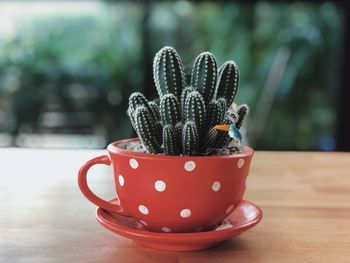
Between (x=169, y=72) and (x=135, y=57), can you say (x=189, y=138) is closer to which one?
(x=169, y=72)

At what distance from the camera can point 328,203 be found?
2.24 feet

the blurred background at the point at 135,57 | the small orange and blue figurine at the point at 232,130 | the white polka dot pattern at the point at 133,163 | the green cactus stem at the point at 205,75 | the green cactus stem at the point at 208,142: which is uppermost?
the green cactus stem at the point at 205,75

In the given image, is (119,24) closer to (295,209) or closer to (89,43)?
(89,43)

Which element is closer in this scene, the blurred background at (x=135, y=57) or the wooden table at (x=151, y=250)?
the wooden table at (x=151, y=250)

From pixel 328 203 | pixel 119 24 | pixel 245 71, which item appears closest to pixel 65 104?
pixel 119 24

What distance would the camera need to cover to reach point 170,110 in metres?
0.46

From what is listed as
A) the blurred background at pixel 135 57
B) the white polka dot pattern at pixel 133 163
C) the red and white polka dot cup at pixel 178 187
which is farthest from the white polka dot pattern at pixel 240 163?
the blurred background at pixel 135 57

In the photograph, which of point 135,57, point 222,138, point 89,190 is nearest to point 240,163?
point 222,138

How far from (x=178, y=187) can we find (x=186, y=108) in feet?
0.25

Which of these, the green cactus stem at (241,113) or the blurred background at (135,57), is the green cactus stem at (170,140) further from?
the blurred background at (135,57)

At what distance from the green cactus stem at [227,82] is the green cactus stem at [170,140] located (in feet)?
0.22

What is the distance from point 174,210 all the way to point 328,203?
0.30m

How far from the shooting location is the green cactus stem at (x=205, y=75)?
477 mm

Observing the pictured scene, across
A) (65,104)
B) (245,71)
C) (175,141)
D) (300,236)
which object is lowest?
(65,104)
